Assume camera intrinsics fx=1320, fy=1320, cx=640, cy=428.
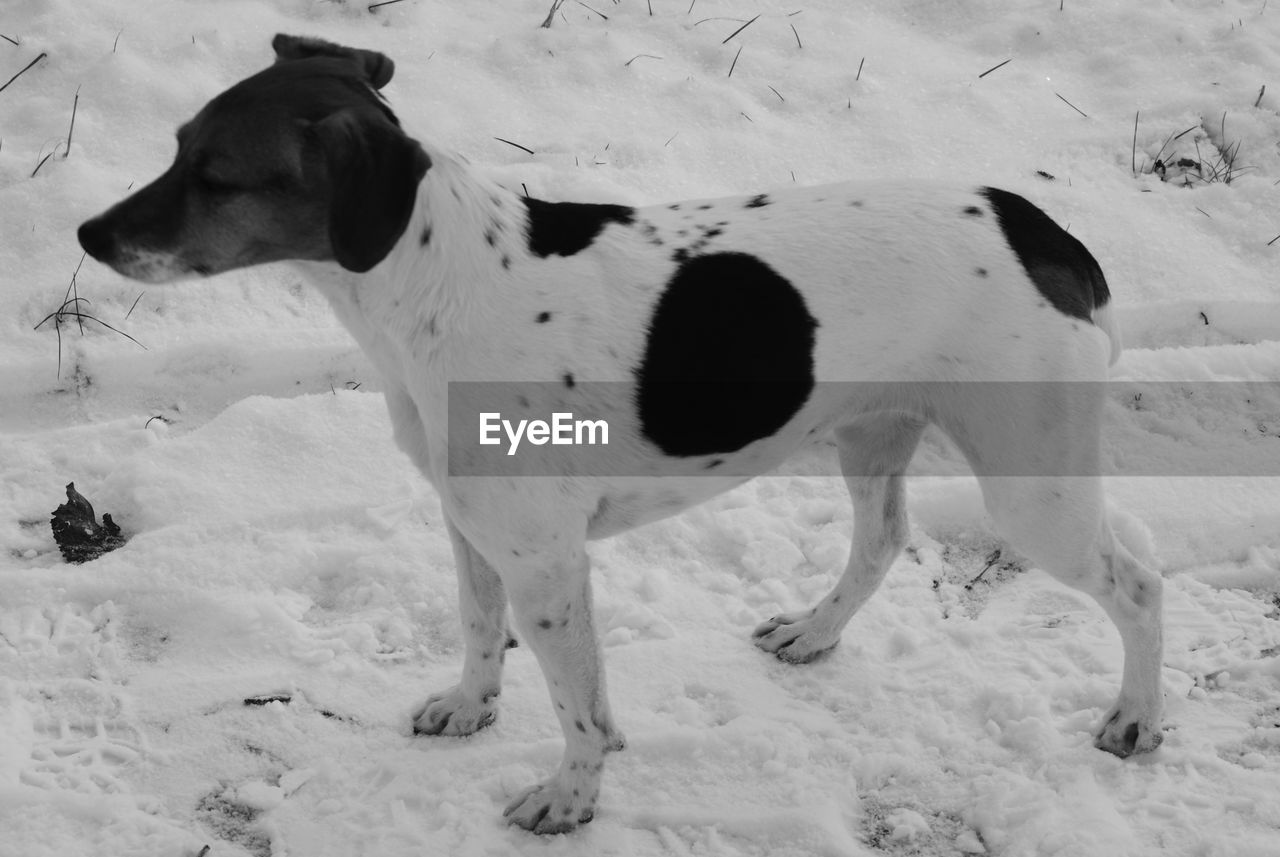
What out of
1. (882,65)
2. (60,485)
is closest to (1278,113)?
(882,65)

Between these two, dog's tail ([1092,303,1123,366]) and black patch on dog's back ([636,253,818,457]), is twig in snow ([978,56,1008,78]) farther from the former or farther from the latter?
black patch on dog's back ([636,253,818,457])

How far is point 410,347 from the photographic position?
122 inches

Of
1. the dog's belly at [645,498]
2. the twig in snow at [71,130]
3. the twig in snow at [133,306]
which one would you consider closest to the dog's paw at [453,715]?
the dog's belly at [645,498]

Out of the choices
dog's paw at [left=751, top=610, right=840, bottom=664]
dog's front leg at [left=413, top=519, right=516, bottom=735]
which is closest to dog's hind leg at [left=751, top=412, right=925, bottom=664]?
dog's paw at [left=751, top=610, right=840, bottom=664]

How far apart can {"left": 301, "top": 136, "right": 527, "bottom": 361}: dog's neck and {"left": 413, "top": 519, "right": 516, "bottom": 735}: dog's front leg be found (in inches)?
30.7

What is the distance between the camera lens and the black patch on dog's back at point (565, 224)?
320cm

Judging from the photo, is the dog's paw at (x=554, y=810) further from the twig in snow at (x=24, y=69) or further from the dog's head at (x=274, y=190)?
the twig in snow at (x=24, y=69)

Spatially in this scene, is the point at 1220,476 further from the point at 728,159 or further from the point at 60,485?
the point at 60,485

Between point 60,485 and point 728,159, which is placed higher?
point 728,159

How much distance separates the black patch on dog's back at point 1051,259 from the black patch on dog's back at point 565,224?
0.98 metres

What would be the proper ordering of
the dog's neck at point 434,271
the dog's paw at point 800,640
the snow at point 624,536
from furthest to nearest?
the dog's paw at point 800,640 < the snow at point 624,536 < the dog's neck at point 434,271

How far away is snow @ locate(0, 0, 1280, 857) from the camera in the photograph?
11.9 feet

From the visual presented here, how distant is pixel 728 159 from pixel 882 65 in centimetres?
133

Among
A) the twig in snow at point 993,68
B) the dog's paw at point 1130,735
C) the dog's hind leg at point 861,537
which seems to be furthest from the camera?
the twig in snow at point 993,68
